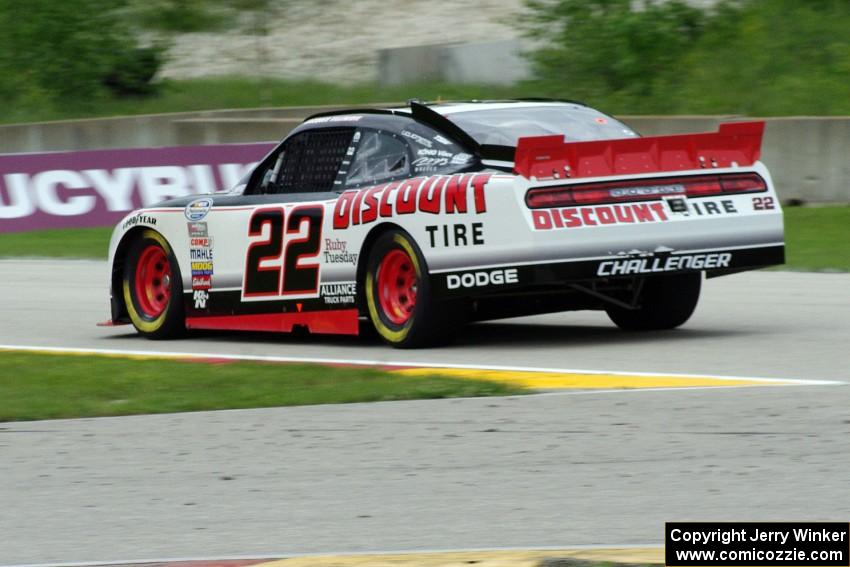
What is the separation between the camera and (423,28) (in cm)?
4128

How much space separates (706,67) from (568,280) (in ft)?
70.6

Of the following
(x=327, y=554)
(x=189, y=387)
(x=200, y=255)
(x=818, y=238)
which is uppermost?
(x=200, y=255)

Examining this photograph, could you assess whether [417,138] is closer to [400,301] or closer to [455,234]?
[455,234]

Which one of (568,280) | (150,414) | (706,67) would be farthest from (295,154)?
(706,67)

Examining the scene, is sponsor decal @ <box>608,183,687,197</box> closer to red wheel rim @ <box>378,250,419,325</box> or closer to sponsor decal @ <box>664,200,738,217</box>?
sponsor decal @ <box>664,200,738,217</box>

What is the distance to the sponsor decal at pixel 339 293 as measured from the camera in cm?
1082

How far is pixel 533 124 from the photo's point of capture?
35.3 feet

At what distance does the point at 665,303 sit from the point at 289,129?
51.2 ft

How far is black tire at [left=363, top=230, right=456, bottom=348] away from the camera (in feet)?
33.8

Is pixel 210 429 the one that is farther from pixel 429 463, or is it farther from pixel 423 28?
pixel 423 28

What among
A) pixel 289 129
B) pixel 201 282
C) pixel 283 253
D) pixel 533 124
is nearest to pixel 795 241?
pixel 533 124

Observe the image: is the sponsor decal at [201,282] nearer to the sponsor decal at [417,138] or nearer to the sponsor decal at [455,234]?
the sponsor decal at [417,138]

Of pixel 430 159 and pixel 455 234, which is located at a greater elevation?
pixel 430 159

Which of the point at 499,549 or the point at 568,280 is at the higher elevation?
the point at 568,280
